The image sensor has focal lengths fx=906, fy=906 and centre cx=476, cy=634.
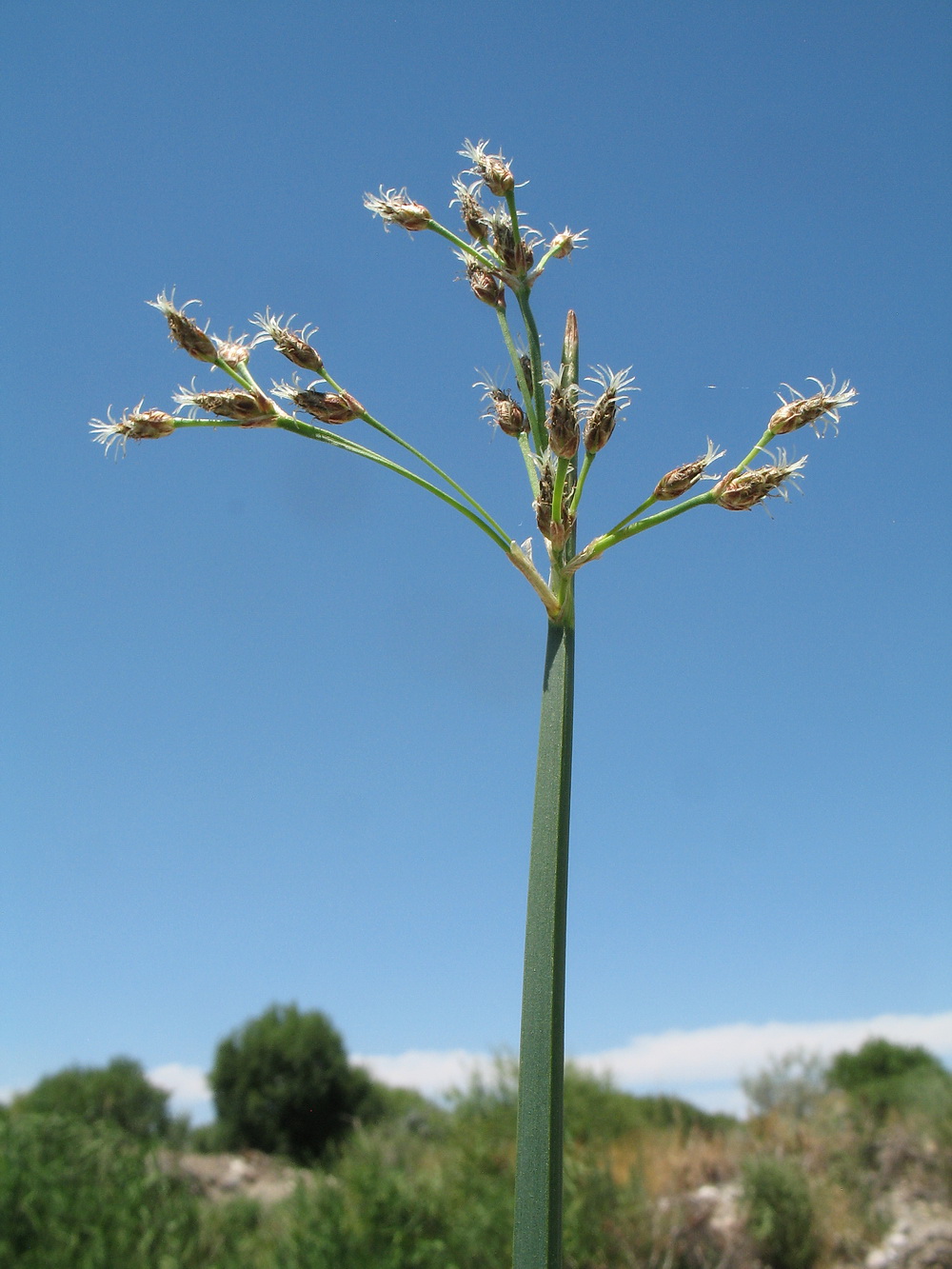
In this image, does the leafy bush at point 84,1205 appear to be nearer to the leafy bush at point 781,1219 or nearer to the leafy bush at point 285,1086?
the leafy bush at point 781,1219

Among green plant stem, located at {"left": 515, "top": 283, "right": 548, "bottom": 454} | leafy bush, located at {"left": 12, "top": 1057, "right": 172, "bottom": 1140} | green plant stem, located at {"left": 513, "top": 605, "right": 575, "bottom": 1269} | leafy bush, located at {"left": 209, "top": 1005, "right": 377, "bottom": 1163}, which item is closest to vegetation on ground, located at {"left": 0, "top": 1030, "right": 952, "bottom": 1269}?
leafy bush, located at {"left": 12, "top": 1057, "right": 172, "bottom": 1140}

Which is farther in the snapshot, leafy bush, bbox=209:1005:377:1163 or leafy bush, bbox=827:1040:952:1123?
leafy bush, bbox=209:1005:377:1163

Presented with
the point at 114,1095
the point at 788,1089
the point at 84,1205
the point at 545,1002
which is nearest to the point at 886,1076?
the point at 788,1089

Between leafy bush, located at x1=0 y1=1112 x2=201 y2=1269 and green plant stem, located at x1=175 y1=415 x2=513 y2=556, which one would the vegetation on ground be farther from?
green plant stem, located at x1=175 y1=415 x2=513 y2=556

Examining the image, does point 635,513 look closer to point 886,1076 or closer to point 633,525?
point 633,525

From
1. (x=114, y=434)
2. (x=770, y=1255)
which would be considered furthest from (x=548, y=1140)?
(x=770, y=1255)

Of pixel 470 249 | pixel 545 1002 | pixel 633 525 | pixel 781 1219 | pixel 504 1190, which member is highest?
pixel 470 249
